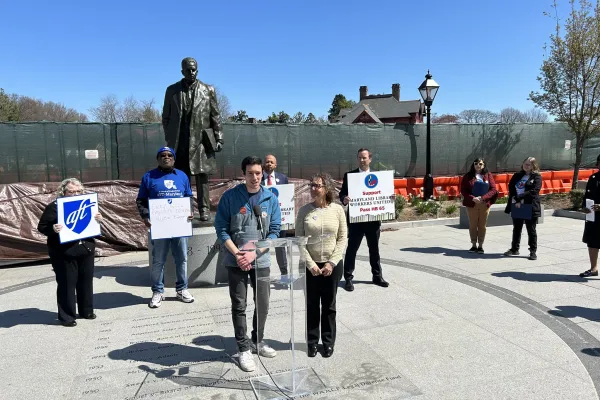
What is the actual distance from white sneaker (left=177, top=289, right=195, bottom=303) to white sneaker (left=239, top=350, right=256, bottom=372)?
2020 mm

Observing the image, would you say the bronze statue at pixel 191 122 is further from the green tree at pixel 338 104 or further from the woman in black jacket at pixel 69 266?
the green tree at pixel 338 104

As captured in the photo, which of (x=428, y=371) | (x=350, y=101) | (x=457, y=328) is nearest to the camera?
(x=428, y=371)

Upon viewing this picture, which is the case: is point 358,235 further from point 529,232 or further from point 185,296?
point 529,232

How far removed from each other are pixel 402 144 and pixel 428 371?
12.2 meters

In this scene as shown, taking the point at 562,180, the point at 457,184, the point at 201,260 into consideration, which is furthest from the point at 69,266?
the point at 562,180

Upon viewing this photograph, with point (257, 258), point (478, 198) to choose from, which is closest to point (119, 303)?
point (257, 258)

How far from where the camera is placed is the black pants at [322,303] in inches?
159

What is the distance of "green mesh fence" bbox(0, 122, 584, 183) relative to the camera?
35.8 feet

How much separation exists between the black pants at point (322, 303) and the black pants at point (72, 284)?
2.77m

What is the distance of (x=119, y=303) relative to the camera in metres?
5.82

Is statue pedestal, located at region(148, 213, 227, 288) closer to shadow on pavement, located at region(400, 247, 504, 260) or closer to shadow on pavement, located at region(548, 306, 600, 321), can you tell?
shadow on pavement, located at region(400, 247, 504, 260)

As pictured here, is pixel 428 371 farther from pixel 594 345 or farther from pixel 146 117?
pixel 146 117

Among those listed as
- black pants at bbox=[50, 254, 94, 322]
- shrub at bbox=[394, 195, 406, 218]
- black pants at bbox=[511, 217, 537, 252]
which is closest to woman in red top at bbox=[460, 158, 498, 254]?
black pants at bbox=[511, 217, 537, 252]

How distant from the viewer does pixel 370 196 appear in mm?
6301
